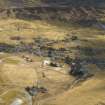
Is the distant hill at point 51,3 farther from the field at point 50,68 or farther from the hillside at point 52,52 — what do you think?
the field at point 50,68

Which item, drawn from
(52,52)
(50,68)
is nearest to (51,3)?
(52,52)

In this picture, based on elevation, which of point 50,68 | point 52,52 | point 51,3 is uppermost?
point 50,68

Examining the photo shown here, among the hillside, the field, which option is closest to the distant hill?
the hillside

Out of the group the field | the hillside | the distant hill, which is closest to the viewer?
the field

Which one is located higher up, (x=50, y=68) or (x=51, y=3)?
(x=50, y=68)

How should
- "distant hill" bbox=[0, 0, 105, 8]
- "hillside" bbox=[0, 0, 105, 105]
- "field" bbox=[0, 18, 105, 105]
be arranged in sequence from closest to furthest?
"field" bbox=[0, 18, 105, 105] < "hillside" bbox=[0, 0, 105, 105] < "distant hill" bbox=[0, 0, 105, 8]

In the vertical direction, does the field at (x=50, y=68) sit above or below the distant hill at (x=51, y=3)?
above

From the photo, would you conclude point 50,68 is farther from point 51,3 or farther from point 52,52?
point 51,3

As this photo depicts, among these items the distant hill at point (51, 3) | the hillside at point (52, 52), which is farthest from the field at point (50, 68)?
the distant hill at point (51, 3)

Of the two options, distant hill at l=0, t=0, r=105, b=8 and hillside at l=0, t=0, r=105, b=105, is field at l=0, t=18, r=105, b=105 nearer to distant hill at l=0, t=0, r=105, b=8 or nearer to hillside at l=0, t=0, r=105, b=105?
hillside at l=0, t=0, r=105, b=105

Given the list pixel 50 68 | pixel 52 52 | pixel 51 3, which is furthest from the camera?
pixel 51 3

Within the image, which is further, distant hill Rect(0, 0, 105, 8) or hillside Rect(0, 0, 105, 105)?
distant hill Rect(0, 0, 105, 8)

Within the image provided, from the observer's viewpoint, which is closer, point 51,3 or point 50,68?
point 50,68

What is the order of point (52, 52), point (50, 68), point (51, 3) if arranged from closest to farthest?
point (50, 68), point (52, 52), point (51, 3)
